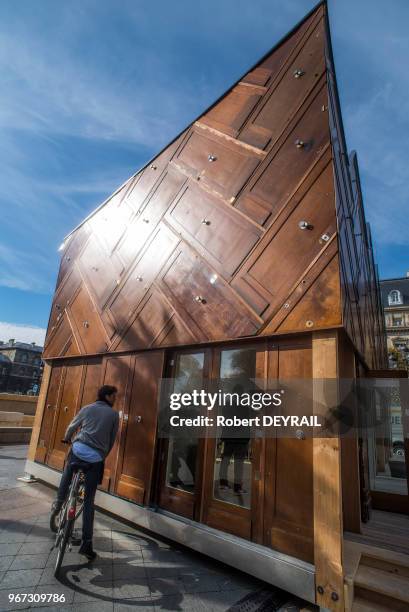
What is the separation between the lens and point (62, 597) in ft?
9.61

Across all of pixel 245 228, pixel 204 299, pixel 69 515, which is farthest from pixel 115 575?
pixel 245 228

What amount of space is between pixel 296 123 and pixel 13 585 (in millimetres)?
6108

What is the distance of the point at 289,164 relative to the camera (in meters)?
4.62

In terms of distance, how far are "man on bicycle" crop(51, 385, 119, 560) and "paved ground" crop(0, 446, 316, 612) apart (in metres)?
0.33

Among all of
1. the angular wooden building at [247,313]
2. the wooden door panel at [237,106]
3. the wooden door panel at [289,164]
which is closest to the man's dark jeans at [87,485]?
the angular wooden building at [247,313]

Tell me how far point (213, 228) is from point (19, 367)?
72486mm

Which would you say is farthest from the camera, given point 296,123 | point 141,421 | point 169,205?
point 169,205

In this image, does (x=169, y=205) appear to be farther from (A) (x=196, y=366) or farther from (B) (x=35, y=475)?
(B) (x=35, y=475)

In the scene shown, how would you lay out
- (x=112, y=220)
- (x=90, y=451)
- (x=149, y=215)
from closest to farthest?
(x=90, y=451) < (x=149, y=215) < (x=112, y=220)

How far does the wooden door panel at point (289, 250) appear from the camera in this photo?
13.2 ft

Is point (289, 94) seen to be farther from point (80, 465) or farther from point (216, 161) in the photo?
point (80, 465)

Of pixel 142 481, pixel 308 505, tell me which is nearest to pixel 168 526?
pixel 142 481

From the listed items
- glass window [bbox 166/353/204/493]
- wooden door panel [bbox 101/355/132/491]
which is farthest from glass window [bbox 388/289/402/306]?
glass window [bbox 166/353/204/493]

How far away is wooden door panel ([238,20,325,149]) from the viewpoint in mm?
4789
